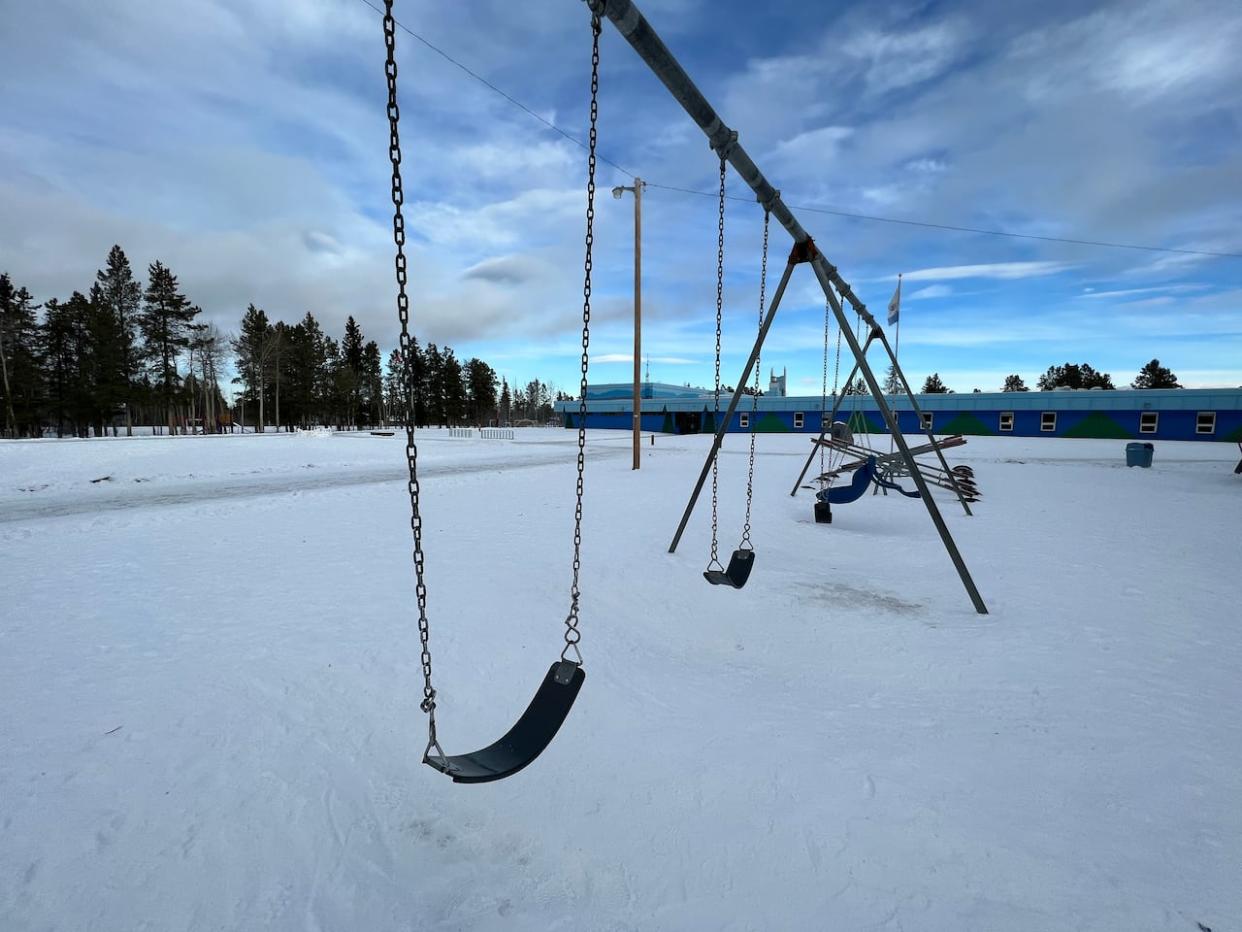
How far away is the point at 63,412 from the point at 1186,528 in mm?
61526

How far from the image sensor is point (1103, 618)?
4.77m

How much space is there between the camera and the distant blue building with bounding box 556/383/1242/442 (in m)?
32.3

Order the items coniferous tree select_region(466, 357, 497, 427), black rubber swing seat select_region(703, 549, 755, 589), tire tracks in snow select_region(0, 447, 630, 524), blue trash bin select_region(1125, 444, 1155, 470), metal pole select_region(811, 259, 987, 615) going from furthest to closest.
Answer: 1. coniferous tree select_region(466, 357, 497, 427)
2. blue trash bin select_region(1125, 444, 1155, 470)
3. tire tracks in snow select_region(0, 447, 630, 524)
4. metal pole select_region(811, 259, 987, 615)
5. black rubber swing seat select_region(703, 549, 755, 589)

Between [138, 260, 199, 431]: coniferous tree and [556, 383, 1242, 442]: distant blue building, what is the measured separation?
39963 millimetres

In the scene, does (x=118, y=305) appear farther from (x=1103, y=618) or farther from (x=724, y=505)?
(x=1103, y=618)

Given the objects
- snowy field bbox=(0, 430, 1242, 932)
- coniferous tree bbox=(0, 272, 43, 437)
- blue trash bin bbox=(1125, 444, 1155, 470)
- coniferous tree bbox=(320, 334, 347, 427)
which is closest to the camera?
snowy field bbox=(0, 430, 1242, 932)

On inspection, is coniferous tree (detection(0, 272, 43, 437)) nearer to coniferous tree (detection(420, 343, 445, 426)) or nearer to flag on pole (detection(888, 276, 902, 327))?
coniferous tree (detection(420, 343, 445, 426))

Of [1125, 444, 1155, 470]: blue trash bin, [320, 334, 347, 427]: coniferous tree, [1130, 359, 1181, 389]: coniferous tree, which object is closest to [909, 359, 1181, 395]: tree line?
[1130, 359, 1181, 389]: coniferous tree

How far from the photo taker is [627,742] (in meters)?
3.05

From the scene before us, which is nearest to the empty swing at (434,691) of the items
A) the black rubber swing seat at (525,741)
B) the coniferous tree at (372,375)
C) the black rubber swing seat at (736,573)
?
the black rubber swing seat at (525,741)

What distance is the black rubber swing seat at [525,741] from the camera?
2238 mm

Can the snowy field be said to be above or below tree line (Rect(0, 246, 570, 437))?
below

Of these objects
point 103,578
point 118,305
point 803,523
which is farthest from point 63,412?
point 803,523

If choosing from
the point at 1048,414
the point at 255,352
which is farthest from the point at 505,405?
the point at 1048,414
